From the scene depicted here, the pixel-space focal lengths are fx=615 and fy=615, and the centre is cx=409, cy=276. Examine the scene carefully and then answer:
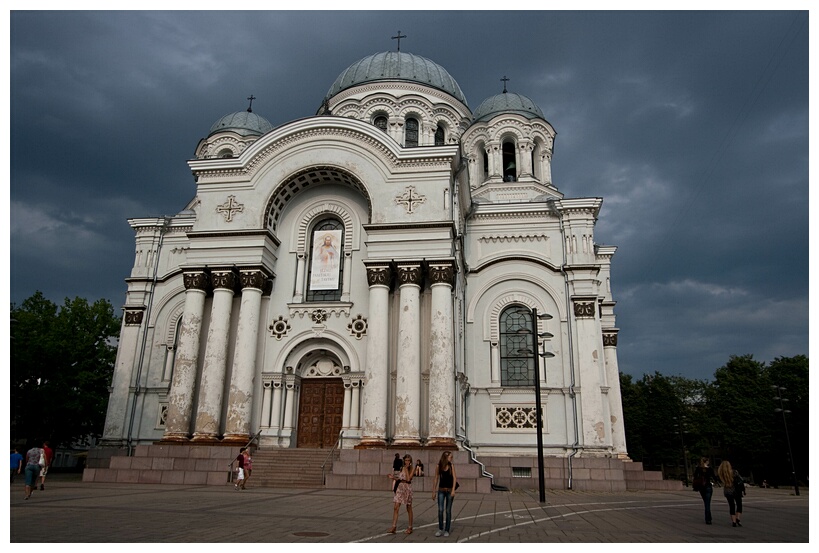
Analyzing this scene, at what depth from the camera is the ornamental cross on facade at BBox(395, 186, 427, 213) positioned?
79.4 ft

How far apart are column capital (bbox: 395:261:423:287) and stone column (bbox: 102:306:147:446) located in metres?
13.4

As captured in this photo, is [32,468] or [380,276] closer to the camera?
[32,468]

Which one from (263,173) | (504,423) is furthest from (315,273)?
(504,423)

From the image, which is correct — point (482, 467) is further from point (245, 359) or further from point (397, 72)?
point (397, 72)

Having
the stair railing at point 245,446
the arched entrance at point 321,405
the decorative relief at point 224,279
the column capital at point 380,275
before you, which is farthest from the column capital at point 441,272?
the stair railing at point 245,446

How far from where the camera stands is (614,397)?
92.1ft

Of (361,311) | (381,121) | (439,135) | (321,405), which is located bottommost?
(321,405)

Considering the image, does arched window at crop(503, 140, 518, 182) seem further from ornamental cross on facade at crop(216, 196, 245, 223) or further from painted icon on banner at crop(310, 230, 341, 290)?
ornamental cross on facade at crop(216, 196, 245, 223)

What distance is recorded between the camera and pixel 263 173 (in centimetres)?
2597

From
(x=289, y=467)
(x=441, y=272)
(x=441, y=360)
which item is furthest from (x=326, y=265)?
(x=289, y=467)

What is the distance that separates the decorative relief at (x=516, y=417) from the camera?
24.8 meters

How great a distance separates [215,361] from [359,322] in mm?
5606

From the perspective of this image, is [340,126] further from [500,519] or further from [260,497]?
[500,519]

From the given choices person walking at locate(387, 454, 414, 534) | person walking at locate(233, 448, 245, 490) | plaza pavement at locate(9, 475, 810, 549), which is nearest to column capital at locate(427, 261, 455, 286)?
plaza pavement at locate(9, 475, 810, 549)
